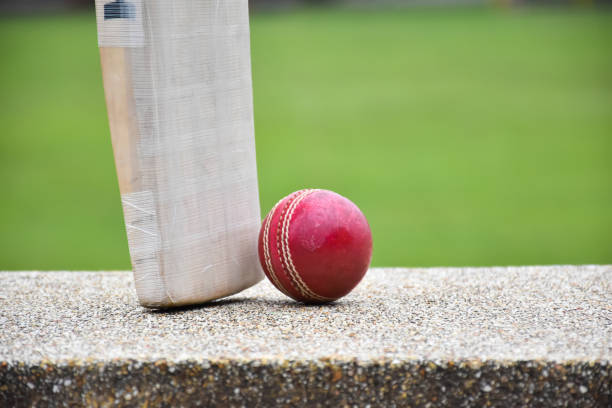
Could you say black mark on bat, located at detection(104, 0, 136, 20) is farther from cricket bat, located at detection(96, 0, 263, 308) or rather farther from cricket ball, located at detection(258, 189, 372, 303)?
cricket ball, located at detection(258, 189, 372, 303)

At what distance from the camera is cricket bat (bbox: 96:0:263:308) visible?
242cm

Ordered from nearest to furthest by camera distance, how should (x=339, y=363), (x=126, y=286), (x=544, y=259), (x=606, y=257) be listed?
(x=339, y=363) < (x=126, y=286) < (x=544, y=259) < (x=606, y=257)

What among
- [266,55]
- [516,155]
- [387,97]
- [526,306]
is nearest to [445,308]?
[526,306]

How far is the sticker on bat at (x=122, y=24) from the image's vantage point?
2.40 m

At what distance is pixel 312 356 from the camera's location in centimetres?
202

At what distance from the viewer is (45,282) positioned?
3.17 m

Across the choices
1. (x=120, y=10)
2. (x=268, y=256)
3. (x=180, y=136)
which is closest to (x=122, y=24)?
(x=120, y=10)

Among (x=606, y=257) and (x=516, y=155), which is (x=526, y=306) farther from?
(x=516, y=155)

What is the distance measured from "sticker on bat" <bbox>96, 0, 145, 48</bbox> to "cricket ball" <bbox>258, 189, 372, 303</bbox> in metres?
0.76

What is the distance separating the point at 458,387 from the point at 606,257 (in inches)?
215

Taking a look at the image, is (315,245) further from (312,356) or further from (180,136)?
(180,136)

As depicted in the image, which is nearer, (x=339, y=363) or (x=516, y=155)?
(x=339, y=363)

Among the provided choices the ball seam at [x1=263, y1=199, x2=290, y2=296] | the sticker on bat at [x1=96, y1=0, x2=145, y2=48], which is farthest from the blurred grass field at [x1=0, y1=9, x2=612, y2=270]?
the sticker on bat at [x1=96, y1=0, x2=145, y2=48]

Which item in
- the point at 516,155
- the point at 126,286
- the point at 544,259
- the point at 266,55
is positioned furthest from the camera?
the point at 266,55
